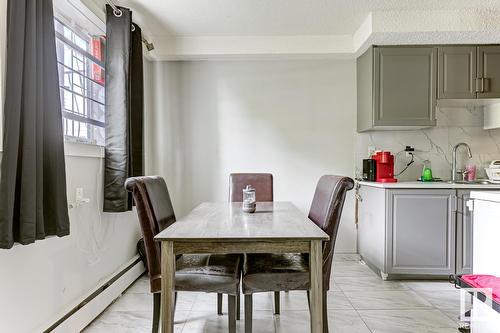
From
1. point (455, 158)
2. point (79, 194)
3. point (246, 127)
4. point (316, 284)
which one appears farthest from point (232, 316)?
point (455, 158)

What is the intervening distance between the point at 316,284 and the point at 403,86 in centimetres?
256

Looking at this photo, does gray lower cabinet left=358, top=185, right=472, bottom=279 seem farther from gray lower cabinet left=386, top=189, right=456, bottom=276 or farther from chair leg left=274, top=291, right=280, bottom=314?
chair leg left=274, top=291, right=280, bottom=314

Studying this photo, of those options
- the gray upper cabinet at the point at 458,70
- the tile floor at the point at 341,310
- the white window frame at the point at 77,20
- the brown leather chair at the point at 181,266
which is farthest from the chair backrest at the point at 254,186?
the gray upper cabinet at the point at 458,70

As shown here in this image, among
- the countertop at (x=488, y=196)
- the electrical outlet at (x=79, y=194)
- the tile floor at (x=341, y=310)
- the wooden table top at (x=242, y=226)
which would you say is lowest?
the tile floor at (x=341, y=310)

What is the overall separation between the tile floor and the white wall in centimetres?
109

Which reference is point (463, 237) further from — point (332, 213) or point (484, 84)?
point (332, 213)

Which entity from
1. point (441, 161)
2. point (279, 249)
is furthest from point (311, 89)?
point (279, 249)

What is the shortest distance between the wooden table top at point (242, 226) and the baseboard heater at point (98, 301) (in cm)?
92

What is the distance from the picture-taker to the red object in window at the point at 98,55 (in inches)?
107

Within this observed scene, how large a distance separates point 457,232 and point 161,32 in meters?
3.51

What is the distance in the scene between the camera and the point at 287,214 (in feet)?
7.25

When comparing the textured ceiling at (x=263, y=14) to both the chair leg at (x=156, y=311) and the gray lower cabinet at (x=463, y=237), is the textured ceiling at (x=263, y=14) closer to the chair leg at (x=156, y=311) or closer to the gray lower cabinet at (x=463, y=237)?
the gray lower cabinet at (x=463, y=237)

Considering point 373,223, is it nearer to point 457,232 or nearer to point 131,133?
point 457,232

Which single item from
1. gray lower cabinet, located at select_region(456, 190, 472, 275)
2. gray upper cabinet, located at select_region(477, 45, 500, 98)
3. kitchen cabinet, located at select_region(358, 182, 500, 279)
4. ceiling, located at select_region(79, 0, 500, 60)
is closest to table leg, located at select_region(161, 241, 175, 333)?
ceiling, located at select_region(79, 0, 500, 60)
